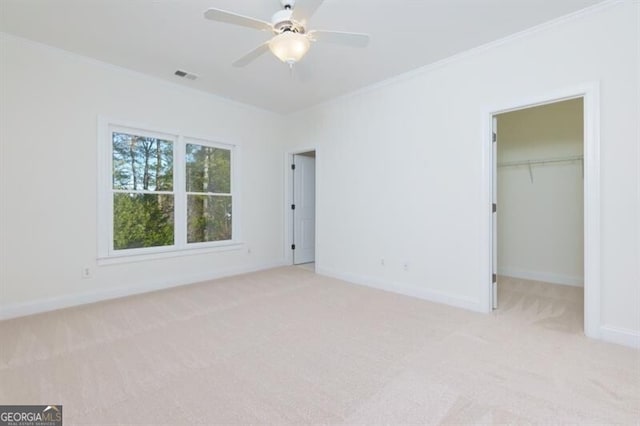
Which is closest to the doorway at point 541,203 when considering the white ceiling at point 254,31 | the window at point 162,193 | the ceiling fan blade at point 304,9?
the white ceiling at point 254,31

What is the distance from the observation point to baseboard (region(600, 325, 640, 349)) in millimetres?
2445

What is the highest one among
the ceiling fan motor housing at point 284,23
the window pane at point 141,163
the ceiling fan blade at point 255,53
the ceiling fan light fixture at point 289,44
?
the ceiling fan motor housing at point 284,23

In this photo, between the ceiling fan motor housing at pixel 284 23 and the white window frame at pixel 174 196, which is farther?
the white window frame at pixel 174 196

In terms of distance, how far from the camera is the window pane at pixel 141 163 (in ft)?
12.7

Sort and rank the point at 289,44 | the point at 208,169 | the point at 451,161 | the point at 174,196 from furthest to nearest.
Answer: the point at 208,169 → the point at 174,196 → the point at 451,161 → the point at 289,44

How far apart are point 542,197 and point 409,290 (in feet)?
8.49

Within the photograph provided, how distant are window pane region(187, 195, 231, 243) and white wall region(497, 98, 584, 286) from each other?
4.46m

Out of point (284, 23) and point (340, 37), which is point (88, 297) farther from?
point (340, 37)

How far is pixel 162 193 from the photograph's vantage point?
4.26 m

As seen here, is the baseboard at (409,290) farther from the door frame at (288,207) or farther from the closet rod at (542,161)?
the closet rod at (542,161)

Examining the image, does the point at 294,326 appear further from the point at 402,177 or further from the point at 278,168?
the point at 278,168

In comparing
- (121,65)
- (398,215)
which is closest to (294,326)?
(398,215)

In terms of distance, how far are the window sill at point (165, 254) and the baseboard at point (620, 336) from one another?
4.50m

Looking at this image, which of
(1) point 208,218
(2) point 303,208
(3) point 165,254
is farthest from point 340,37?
(2) point 303,208
